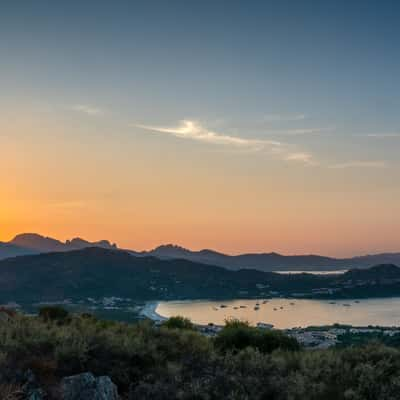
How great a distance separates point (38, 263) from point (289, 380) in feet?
539

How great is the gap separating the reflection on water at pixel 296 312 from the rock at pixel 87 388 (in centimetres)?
8883

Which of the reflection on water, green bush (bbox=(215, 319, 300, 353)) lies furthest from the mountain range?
green bush (bbox=(215, 319, 300, 353))

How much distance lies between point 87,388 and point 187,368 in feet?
9.41

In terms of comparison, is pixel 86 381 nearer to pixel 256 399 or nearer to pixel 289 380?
pixel 256 399

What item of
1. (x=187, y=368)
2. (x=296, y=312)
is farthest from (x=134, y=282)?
(x=187, y=368)

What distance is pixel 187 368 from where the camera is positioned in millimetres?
11820

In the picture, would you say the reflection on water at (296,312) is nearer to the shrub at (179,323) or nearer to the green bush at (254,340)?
the shrub at (179,323)

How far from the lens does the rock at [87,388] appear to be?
9.54 m

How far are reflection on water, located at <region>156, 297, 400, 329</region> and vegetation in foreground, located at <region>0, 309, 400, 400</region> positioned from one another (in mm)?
85353

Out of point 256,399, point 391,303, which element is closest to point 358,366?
point 256,399

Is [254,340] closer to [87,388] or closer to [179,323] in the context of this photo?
[179,323]

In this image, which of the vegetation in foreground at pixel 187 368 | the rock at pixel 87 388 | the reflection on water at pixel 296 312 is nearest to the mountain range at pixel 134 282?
the reflection on water at pixel 296 312

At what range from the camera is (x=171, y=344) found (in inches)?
555

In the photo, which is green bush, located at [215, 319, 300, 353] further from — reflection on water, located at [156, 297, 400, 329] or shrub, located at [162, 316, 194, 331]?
reflection on water, located at [156, 297, 400, 329]
